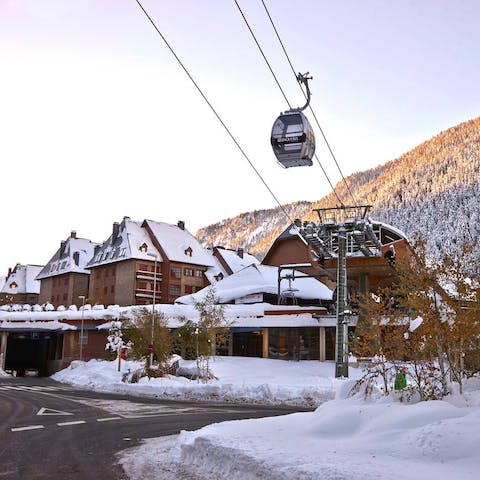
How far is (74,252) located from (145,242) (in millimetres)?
18288

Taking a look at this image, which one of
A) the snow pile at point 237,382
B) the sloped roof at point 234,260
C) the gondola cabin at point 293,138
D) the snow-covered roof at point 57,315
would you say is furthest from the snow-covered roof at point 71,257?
the gondola cabin at point 293,138

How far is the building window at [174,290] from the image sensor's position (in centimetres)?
7375

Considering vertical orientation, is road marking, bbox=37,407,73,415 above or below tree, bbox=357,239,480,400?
below

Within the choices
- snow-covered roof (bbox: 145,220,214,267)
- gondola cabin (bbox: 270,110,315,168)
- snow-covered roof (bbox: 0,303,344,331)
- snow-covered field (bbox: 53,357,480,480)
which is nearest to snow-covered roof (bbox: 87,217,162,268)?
snow-covered roof (bbox: 145,220,214,267)

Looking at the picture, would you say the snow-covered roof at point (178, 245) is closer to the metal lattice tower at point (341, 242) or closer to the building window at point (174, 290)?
the building window at point (174, 290)

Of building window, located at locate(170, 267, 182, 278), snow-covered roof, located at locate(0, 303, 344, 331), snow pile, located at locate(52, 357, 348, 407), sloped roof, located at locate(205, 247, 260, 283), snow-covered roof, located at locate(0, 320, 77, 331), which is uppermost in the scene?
sloped roof, located at locate(205, 247, 260, 283)

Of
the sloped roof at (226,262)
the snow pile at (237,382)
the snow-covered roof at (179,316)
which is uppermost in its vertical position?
the sloped roof at (226,262)

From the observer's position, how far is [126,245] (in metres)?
73.5

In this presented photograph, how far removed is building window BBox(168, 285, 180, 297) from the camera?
73750 millimetres

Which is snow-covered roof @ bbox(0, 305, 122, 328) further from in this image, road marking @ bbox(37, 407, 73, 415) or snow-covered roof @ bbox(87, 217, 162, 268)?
road marking @ bbox(37, 407, 73, 415)

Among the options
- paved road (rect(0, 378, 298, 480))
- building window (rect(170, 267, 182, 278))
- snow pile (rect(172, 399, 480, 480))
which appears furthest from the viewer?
building window (rect(170, 267, 182, 278))

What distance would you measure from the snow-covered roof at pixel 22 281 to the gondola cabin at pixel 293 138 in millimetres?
95658

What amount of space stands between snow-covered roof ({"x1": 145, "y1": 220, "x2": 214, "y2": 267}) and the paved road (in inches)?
1918

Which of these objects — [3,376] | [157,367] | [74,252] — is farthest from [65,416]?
[74,252]
